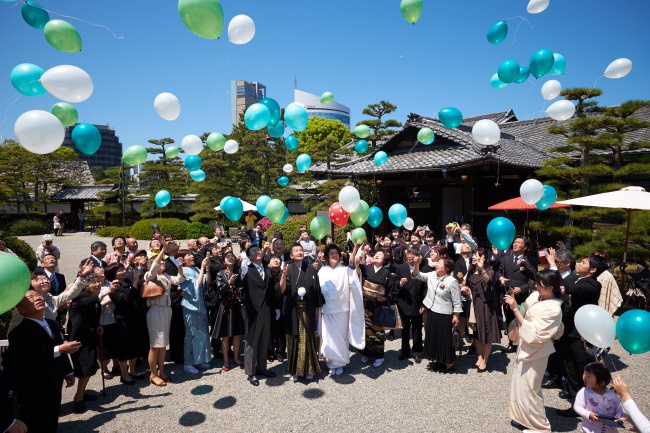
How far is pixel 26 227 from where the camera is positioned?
80.3ft

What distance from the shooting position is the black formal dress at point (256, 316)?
16.4ft

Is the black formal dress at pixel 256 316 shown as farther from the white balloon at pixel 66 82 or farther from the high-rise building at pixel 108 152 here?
the high-rise building at pixel 108 152

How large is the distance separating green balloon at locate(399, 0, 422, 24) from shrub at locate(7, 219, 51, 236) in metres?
27.9

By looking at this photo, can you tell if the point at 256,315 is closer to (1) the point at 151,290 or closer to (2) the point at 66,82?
(1) the point at 151,290

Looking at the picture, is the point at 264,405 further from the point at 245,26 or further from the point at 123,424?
the point at 245,26

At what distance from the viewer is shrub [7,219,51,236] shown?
2408 centimetres

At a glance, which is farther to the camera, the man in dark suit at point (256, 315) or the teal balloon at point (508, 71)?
the teal balloon at point (508, 71)

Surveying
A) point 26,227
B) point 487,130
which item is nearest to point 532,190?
point 487,130

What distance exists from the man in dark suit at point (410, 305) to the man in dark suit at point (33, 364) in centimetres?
430

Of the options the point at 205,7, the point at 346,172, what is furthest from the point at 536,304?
the point at 346,172

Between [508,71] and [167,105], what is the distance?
6.53 m

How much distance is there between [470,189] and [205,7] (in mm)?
9523

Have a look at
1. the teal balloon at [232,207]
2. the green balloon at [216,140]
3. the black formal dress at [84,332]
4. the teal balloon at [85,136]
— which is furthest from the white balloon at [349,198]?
the black formal dress at [84,332]

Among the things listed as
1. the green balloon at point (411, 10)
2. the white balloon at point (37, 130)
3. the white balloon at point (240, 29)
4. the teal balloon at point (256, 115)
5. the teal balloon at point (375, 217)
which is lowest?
the teal balloon at point (375, 217)
